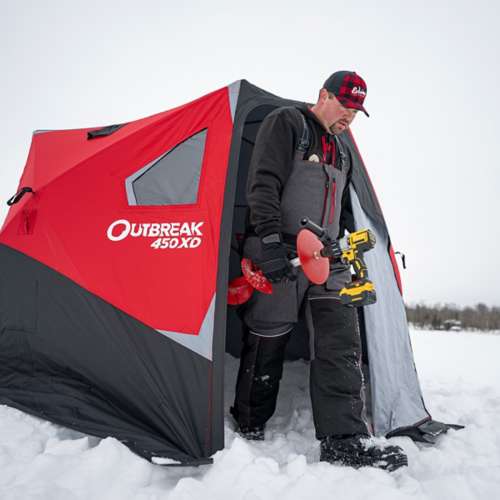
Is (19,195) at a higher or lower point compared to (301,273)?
higher

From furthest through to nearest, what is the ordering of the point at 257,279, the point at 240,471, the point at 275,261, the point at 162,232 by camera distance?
the point at 162,232 → the point at 257,279 → the point at 275,261 → the point at 240,471

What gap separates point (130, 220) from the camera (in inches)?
105

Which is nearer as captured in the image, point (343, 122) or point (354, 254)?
point (354, 254)

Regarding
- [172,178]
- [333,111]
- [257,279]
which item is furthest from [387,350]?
[172,178]

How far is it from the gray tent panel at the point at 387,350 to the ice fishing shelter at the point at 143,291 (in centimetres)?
1

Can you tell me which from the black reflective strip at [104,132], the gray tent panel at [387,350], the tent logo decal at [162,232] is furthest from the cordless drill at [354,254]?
the black reflective strip at [104,132]

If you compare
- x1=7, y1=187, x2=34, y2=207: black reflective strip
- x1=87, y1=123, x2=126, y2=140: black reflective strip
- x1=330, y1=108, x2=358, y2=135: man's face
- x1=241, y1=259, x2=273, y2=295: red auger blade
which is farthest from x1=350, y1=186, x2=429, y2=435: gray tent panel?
x1=7, y1=187, x2=34, y2=207: black reflective strip

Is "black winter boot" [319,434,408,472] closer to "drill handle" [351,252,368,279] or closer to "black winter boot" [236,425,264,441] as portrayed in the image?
"black winter boot" [236,425,264,441]

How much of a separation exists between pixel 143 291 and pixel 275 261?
0.79 meters

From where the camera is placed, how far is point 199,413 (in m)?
2.21

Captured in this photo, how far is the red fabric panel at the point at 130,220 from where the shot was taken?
2436mm

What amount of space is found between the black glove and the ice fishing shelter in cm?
24

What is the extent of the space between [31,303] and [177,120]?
1.49 m

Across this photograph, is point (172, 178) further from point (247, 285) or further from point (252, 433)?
point (252, 433)
